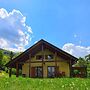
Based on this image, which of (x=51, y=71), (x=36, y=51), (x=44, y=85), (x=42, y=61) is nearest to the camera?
(x=44, y=85)

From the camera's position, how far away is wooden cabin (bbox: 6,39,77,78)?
38534mm

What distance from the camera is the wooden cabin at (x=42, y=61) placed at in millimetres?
38534

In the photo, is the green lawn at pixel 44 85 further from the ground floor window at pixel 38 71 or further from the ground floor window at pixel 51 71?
the ground floor window at pixel 38 71

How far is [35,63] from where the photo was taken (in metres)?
41.3

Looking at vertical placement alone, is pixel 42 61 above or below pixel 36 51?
below

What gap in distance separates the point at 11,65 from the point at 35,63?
3.98m

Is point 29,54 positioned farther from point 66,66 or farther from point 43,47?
point 66,66

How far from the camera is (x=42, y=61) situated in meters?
38.0

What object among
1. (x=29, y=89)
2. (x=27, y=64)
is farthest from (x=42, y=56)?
(x=29, y=89)

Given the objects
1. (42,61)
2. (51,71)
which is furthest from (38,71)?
(42,61)

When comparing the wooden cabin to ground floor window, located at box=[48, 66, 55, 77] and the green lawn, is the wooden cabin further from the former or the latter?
the green lawn

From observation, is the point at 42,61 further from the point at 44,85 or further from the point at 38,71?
the point at 44,85

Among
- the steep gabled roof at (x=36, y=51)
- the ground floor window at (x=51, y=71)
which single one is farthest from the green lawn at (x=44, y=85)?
the ground floor window at (x=51, y=71)

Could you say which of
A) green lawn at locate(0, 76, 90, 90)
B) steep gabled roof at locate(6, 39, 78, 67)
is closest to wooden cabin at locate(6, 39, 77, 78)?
steep gabled roof at locate(6, 39, 78, 67)
